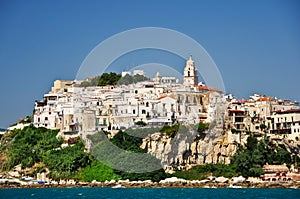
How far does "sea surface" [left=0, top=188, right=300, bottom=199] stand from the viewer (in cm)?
4088

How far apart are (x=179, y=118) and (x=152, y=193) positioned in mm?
13403

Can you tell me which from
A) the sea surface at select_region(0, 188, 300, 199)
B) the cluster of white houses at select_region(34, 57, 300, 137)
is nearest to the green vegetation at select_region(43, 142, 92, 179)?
the cluster of white houses at select_region(34, 57, 300, 137)

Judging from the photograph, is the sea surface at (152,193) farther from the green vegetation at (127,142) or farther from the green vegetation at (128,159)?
the green vegetation at (127,142)

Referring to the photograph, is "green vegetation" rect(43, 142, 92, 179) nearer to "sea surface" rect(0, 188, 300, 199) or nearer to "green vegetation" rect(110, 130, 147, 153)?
"green vegetation" rect(110, 130, 147, 153)

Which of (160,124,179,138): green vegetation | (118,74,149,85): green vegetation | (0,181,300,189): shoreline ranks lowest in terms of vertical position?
(0,181,300,189): shoreline

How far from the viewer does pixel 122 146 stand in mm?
51688

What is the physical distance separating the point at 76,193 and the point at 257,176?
14.4 metres

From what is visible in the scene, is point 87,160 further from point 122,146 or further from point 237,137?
point 237,137

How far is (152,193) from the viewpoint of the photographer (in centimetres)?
4350

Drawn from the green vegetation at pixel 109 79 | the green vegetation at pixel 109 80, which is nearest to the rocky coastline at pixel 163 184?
the green vegetation at pixel 109 80

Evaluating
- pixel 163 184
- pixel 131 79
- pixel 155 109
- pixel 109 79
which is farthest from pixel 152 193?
pixel 109 79

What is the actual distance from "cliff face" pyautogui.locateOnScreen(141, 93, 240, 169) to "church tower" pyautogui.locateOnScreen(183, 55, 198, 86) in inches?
440

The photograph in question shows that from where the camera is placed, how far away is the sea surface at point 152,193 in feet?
134

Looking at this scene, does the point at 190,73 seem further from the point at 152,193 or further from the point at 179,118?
the point at 152,193
